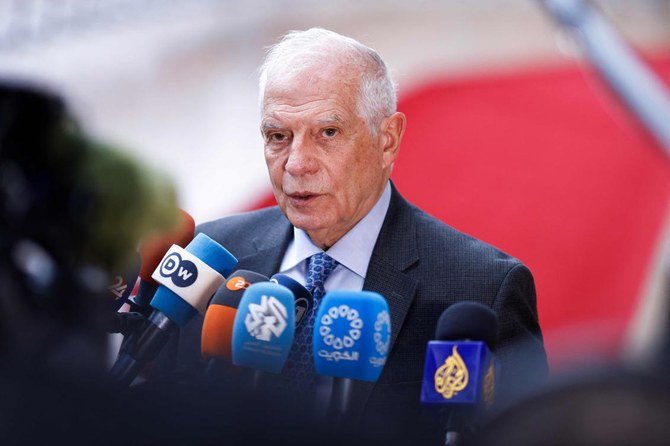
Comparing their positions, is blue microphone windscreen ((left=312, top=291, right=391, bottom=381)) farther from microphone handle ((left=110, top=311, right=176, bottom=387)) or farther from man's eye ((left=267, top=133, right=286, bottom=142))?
man's eye ((left=267, top=133, right=286, bottom=142))

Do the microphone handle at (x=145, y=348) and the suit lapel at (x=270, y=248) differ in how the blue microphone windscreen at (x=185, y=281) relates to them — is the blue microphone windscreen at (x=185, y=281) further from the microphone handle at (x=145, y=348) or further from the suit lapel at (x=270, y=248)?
the suit lapel at (x=270, y=248)

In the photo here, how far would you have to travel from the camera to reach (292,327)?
1.53m

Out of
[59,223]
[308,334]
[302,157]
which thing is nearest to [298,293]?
[308,334]

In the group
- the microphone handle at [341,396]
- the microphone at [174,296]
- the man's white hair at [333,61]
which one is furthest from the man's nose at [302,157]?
the microphone handle at [341,396]

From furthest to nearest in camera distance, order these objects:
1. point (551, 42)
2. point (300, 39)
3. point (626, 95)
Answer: point (551, 42) < point (626, 95) < point (300, 39)

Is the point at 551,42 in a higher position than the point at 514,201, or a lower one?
higher

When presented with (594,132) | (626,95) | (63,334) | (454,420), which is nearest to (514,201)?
(594,132)

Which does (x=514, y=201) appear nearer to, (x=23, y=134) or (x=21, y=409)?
(x=23, y=134)

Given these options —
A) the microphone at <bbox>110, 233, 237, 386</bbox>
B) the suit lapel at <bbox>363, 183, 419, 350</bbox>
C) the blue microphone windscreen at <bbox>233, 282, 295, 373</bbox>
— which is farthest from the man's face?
the blue microphone windscreen at <bbox>233, 282, 295, 373</bbox>

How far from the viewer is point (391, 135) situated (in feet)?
6.91

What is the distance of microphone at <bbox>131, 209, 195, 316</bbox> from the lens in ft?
5.87

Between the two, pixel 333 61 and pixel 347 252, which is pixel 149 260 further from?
pixel 333 61

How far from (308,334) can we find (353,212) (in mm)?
324

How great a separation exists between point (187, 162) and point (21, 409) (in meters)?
6.69
